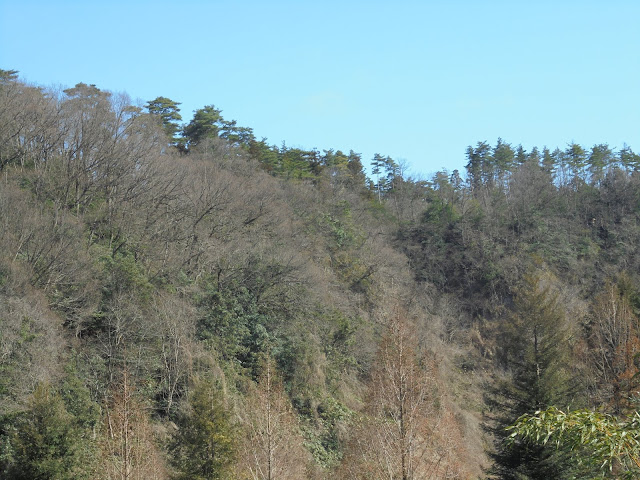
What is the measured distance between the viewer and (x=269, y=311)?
93.0 ft

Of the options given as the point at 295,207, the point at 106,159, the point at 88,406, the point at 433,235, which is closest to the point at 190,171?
the point at 106,159

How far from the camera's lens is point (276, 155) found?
51.6m

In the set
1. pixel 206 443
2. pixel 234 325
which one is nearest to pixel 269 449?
pixel 206 443

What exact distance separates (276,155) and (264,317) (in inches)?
1041

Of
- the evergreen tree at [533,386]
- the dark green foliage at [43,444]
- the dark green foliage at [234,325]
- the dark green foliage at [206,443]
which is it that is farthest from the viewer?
the dark green foliage at [234,325]

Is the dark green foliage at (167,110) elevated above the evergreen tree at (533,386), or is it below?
above

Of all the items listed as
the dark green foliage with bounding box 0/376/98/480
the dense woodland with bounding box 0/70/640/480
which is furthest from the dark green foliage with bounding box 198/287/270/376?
the dark green foliage with bounding box 0/376/98/480

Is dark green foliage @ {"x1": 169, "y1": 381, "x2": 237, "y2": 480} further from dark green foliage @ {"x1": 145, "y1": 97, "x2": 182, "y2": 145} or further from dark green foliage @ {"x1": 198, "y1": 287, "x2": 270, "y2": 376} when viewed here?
dark green foliage @ {"x1": 145, "y1": 97, "x2": 182, "y2": 145}

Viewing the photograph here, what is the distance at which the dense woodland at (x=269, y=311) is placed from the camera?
16.0 metres

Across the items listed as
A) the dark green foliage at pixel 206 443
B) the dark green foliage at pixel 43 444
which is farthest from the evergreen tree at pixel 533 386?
the dark green foliage at pixel 43 444

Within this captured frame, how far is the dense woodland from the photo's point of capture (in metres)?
16.0

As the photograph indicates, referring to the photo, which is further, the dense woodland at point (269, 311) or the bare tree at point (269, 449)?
the dense woodland at point (269, 311)

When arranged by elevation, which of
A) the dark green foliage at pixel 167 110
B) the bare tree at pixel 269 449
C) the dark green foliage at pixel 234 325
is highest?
the dark green foliage at pixel 167 110

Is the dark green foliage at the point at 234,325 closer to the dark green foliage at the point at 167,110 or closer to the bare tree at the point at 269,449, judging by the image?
the bare tree at the point at 269,449
